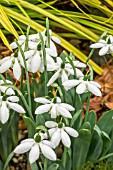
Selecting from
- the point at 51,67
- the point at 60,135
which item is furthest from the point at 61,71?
the point at 60,135

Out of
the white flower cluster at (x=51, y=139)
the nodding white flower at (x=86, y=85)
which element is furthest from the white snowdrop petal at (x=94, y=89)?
the white flower cluster at (x=51, y=139)

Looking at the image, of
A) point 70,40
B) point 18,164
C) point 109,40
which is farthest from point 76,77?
point 70,40

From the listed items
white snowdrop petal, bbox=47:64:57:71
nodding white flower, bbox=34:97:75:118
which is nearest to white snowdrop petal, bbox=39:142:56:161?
nodding white flower, bbox=34:97:75:118

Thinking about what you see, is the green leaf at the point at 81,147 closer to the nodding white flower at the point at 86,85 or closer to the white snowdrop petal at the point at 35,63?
the nodding white flower at the point at 86,85

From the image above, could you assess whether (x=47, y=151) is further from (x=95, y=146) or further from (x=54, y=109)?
(x=95, y=146)

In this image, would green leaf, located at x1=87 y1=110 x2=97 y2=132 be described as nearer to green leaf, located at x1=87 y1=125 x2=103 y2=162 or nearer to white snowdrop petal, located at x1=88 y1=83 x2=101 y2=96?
green leaf, located at x1=87 y1=125 x2=103 y2=162
